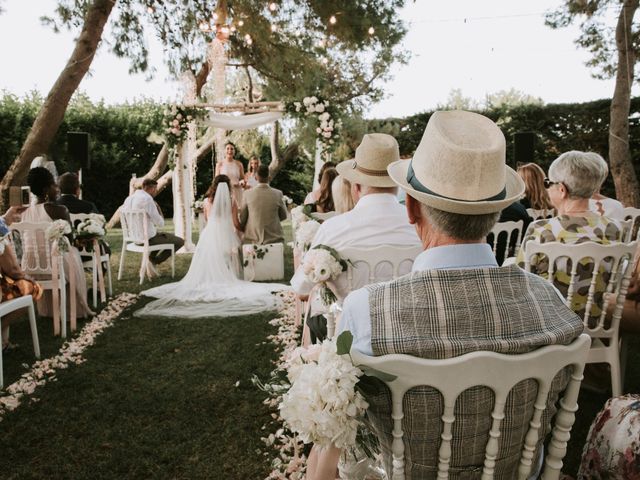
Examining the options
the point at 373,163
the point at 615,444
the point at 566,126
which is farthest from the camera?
the point at 566,126

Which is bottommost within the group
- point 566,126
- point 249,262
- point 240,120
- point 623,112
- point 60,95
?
point 249,262

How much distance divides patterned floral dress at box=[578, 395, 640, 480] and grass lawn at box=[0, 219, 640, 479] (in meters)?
1.11

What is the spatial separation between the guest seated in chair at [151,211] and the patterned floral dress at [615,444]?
20.2 ft

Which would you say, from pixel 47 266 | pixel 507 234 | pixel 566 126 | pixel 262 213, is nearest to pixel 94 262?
pixel 47 266

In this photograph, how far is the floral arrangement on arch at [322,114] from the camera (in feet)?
27.8

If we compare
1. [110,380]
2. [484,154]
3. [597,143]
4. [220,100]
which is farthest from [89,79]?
[597,143]

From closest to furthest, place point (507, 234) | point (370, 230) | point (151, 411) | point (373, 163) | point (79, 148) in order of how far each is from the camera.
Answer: point (370, 230) → point (373, 163) → point (151, 411) → point (507, 234) → point (79, 148)

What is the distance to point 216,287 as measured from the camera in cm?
614

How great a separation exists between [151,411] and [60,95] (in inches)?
258

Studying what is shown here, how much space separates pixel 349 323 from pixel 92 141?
594 inches

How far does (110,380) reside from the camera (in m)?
3.56

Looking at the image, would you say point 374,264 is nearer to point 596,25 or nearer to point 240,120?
point 240,120

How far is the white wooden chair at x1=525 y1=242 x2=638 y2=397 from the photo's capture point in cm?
244

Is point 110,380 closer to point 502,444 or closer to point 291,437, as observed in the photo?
point 291,437
